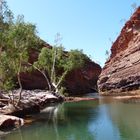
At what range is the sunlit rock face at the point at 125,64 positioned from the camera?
231 ft

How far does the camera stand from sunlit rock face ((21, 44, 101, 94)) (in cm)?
8094

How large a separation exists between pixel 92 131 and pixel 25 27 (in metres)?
15.7

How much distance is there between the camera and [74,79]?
93.9 m

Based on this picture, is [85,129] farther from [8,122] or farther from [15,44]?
[15,44]

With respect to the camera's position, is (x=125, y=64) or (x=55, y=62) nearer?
(x=125, y=64)

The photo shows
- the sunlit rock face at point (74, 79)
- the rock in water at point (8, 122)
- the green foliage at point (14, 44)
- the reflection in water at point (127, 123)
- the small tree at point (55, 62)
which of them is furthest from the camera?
the sunlit rock face at point (74, 79)

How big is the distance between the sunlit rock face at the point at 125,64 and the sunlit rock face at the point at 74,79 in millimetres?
11154

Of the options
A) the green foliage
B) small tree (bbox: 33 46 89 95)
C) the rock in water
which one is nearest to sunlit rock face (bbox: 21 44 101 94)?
small tree (bbox: 33 46 89 95)

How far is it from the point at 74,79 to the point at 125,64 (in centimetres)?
2279

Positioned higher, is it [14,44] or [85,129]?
[14,44]

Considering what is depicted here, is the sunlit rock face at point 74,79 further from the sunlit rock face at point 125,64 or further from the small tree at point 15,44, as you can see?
the small tree at point 15,44

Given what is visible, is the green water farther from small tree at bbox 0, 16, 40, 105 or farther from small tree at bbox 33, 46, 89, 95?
small tree at bbox 33, 46, 89, 95

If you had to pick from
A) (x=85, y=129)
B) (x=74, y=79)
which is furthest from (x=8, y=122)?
(x=74, y=79)

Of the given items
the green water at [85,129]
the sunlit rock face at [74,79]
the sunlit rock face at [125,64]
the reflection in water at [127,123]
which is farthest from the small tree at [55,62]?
the green water at [85,129]
